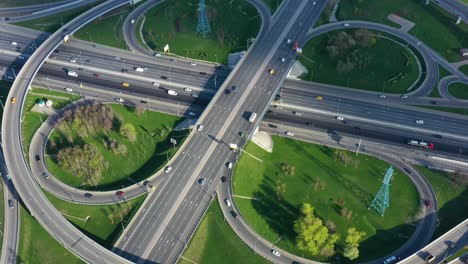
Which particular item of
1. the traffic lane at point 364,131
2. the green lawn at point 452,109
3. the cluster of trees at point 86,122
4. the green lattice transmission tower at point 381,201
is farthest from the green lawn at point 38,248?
the green lawn at point 452,109

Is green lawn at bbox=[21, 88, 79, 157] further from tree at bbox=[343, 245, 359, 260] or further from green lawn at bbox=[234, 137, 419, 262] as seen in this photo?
tree at bbox=[343, 245, 359, 260]

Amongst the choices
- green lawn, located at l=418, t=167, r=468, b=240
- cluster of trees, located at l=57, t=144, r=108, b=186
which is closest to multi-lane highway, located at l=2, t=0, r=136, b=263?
cluster of trees, located at l=57, t=144, r=108, b=186

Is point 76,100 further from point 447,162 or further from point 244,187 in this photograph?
Answer: point 447,162

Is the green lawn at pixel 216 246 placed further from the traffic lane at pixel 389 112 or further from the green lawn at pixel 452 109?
the green lawn at pixel 452 109

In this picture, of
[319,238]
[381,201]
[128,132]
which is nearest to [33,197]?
[128,132]

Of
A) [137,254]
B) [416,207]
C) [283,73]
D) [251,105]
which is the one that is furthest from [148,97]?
[416,207]

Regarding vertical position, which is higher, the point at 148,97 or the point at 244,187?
the point at 148,97

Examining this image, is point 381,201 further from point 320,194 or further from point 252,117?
point 252,117
